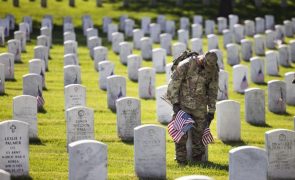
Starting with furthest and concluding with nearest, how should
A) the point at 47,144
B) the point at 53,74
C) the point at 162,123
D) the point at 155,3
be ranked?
the point at 155,3, the point at 53,74, the point at 162,123, the point at 47,144

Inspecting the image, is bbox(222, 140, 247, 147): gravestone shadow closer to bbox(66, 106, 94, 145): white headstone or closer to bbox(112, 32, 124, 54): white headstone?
bbox(66, 106, 94, 145): white headstone

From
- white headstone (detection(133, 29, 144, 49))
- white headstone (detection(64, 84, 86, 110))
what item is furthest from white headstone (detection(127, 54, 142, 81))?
white headstone (detection(133, 29, 144, 49))

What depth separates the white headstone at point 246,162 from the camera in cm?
1161

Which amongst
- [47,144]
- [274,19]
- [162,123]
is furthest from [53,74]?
[274,19]

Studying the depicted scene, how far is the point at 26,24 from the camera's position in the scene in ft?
103

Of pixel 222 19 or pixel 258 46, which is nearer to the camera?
pixel 258 46

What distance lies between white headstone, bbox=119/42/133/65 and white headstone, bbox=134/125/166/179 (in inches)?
567

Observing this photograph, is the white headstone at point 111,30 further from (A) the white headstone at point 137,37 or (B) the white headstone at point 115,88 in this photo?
(B) the white headstone at point 115,88

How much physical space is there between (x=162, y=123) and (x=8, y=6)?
22788 millimetres

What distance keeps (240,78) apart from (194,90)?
9421 millimetres

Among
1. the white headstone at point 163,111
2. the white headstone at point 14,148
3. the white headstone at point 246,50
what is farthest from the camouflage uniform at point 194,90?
the white headstone at point 246,50

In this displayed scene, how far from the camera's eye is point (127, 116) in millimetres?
16531

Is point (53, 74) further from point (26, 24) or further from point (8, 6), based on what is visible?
point (8, 6)

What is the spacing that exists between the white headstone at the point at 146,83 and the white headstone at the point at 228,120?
4.94m
